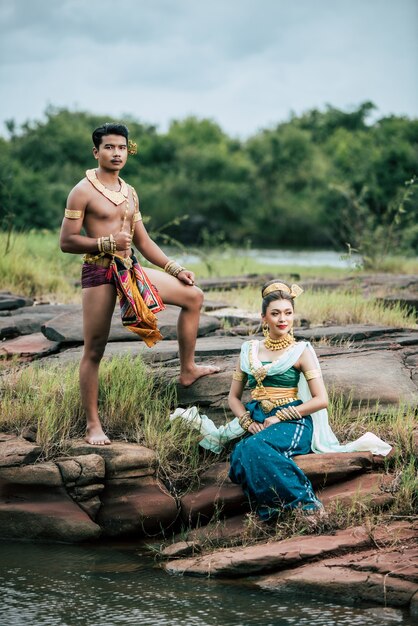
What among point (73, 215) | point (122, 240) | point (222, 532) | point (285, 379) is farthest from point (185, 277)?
point (222, 532)

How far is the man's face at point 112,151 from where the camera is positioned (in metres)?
5.56

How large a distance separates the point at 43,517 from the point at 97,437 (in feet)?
1.91

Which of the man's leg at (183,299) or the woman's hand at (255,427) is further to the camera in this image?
the man's leg at (183,299)

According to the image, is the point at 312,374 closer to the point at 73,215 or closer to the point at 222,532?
the point at 222,532

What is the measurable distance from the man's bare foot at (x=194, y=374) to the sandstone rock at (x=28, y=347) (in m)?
1.40

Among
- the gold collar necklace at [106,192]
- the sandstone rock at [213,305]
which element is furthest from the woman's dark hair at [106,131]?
the sandstone rock at [213,305]

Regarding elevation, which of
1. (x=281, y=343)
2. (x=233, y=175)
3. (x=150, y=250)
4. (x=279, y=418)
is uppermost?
(x=233, y=175)

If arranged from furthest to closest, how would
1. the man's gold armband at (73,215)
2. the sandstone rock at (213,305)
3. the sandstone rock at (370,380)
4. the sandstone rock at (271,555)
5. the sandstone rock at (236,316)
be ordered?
the sandstone rock at (213,305)
the sandstone rock at (236,316)
the sandstone rock at (370,380)
the man's gold armband at (73,215)
the sandstone rock at (271,555)

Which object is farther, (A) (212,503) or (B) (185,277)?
(B) (185,277)

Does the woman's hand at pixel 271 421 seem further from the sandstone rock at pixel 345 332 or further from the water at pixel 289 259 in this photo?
the water at pixel 289 259

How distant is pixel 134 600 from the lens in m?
4.57

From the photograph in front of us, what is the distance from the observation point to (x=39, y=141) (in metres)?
35.1

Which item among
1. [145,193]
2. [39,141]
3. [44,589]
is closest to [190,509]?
[44,589]

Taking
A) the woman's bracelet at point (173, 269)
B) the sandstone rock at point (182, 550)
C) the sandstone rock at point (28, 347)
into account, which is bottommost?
the sandstone rock at point (182, 550)
